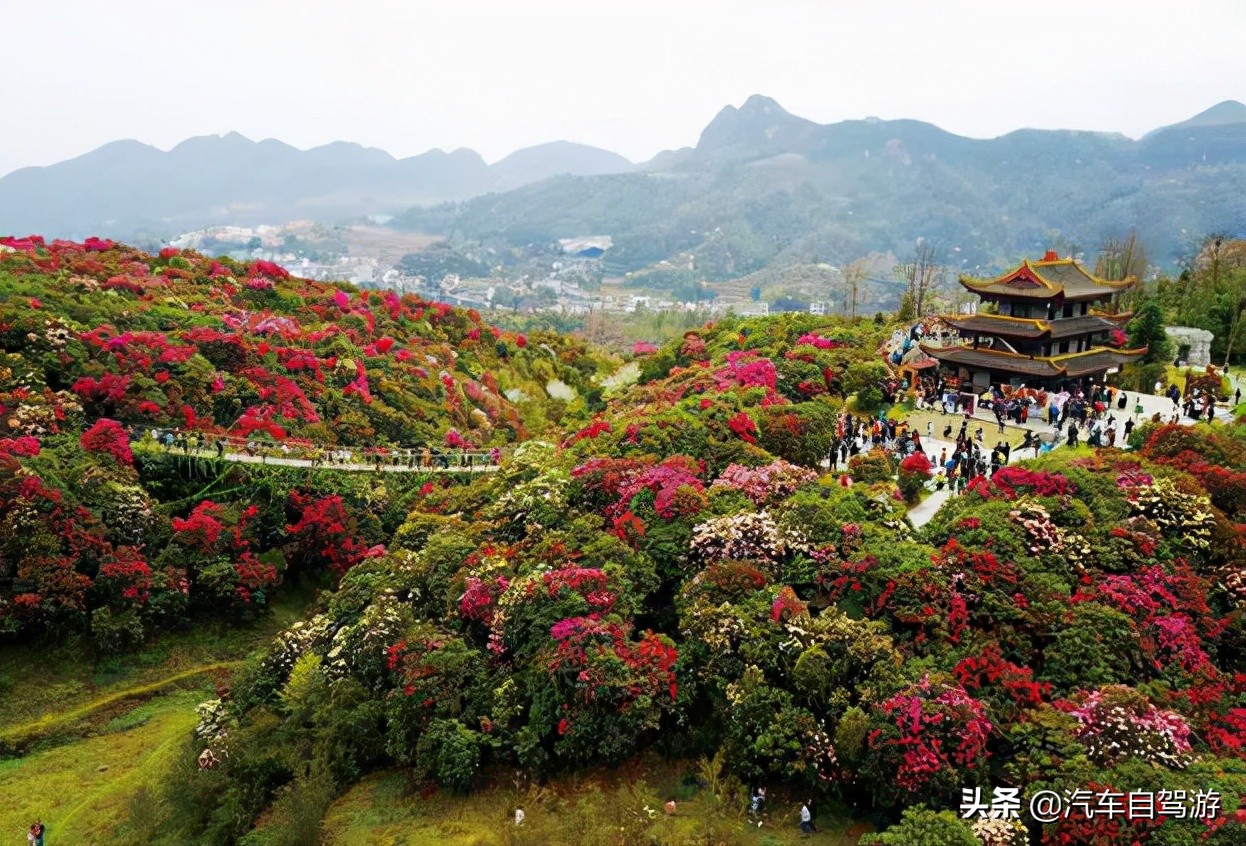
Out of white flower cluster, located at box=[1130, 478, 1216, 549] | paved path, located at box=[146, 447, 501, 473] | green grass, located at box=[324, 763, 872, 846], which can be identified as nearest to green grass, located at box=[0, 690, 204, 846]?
green grass, located at box=[324, 763, 872, 846]

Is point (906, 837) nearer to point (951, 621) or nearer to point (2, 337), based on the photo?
point (951, 621)

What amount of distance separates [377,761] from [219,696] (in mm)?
5621

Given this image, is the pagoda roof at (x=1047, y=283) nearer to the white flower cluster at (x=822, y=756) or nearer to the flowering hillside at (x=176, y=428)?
the flowering hillside at (x=176, y=428)

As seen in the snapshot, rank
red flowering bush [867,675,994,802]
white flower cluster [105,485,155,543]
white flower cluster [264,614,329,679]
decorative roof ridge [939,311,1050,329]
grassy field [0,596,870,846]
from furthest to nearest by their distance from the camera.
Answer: decorative roof ridge [939,311,1050,329], white flower cluster [105,485,155,543], white flower cluster [264,614,329,679], grassy field [0,596,870,846], red flowering bush [867,675,994,802]

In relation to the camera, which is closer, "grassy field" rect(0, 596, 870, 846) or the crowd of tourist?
"grassy field" rect(0, 596, 870, 846)

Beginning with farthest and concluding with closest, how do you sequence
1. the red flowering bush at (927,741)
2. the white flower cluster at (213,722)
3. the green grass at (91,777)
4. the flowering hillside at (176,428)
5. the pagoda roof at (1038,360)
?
1. the pagoda roof at (1038,360)
2. the flowering hillside at (176,428)
3. the white flower cluster at (213,722)
4. the green grass at (91,777)
5. the red flowering bush at (927,741)

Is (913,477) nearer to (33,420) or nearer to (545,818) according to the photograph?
(545,818)

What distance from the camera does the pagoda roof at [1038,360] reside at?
2834 cm

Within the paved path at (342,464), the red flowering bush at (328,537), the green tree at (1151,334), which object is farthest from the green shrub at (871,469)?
the green tree at (1151,334)

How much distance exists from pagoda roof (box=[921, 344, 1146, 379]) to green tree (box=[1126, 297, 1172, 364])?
5.27 feet

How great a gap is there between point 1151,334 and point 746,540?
22769 millimetres

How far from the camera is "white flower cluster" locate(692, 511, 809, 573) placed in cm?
1645

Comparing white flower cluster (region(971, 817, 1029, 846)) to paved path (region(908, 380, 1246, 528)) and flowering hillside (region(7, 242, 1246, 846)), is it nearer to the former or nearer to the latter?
flowering hillside (region(7, 242, 1246, 846))

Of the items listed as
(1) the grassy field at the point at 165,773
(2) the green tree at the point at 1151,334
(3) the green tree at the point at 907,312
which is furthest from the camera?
(3) the green tree at the point at 907,312
